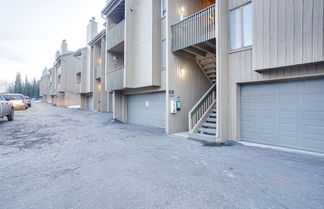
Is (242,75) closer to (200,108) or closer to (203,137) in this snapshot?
(200,108)

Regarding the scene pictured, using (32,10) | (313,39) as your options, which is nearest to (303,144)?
(313,39)

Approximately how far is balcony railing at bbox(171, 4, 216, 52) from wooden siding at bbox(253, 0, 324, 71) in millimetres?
1651

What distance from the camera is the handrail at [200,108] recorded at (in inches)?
273

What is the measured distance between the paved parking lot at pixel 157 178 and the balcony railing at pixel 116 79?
5.75 meters

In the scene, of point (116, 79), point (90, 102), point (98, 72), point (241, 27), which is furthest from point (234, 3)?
point (90, 102)

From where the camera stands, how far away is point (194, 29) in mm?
6941

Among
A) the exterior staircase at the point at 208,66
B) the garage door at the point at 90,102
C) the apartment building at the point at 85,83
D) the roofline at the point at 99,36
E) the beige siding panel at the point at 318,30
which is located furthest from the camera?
the garage door at the point at 90,102

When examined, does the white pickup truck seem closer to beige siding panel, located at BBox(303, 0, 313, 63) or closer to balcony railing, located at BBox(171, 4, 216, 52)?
balcony railing, located at BBox(171, 4, 216, 52)

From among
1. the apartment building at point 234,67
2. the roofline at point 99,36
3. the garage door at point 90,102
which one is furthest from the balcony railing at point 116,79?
the garage door at point 90,102

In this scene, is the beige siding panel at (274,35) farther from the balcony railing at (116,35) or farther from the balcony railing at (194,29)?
the balcony railing at (116,35)

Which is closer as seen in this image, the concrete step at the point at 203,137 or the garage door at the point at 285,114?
the garage door at the point at 285,114

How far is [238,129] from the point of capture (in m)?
6.15

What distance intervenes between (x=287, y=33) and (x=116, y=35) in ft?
31.9

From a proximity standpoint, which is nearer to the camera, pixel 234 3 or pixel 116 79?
pixel 234 3
